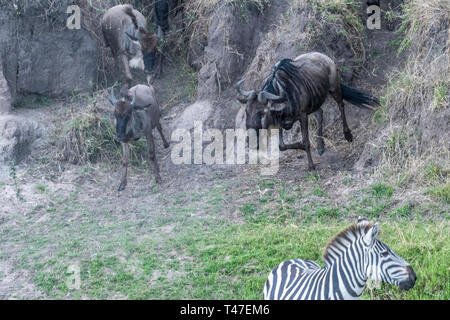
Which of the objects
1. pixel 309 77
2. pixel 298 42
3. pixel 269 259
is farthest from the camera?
pixel 298 42

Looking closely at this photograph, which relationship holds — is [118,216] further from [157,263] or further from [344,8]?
[344,8]

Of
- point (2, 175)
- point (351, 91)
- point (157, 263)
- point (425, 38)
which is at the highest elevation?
point (425, 38)

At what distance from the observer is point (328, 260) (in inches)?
240

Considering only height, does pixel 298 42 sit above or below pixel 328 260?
above

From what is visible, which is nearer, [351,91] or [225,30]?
[351,91]

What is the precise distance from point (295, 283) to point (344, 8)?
21.7 ft

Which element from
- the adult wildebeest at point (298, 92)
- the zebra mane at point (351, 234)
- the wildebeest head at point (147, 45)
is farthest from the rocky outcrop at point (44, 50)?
the zebra mane at point (351, 234)

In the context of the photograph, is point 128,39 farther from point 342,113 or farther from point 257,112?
point 342,113

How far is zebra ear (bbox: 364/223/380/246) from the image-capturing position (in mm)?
5711

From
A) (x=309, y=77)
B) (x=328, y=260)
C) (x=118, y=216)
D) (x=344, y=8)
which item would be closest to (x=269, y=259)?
(x=328, y=260)

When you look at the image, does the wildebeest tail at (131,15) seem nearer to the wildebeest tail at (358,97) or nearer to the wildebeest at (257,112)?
the wildebeest at (257,112)

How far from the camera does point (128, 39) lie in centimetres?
1277

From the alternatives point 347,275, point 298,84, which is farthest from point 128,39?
point 347,275
